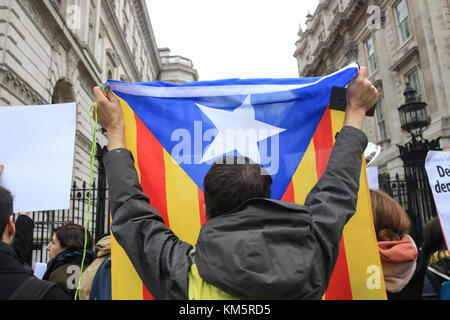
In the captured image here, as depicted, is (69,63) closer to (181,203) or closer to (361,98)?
Answer: (181,203)


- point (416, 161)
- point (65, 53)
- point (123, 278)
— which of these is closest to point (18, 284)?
point (123, 278)

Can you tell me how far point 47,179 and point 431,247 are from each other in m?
2.87

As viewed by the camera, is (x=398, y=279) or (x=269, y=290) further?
(x=398, y=279)

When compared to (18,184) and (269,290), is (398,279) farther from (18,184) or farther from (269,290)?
(18,184)

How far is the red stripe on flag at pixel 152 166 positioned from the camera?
2.07 m

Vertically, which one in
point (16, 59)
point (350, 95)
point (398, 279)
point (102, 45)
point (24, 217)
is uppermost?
point (102, 45)

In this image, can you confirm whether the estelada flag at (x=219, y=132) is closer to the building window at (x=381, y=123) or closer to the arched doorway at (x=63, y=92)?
the arched doorway at (x=63, y=92)

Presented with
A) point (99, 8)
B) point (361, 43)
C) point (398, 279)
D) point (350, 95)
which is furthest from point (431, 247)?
point (361, 43)

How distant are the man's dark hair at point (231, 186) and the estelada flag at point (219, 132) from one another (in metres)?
0.74

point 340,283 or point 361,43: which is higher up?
point 361,43

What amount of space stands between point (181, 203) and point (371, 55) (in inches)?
865

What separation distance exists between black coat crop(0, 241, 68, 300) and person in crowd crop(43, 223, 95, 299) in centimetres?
134

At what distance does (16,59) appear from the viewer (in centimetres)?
1025

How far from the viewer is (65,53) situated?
1438cm
